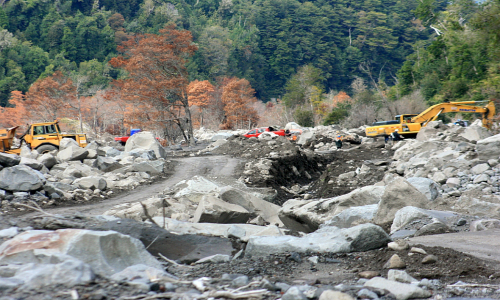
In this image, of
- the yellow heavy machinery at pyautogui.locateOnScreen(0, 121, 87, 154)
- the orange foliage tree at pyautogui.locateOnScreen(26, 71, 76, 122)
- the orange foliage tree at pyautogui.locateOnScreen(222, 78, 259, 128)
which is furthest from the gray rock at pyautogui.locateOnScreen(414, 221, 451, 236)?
the orange foliage tree at pyautogui.locateOnScreen(26, 71, 76, 122)

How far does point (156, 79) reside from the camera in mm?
33188

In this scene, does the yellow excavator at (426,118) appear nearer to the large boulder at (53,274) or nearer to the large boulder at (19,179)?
the large boulder at (19,179)

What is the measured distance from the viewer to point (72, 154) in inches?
653

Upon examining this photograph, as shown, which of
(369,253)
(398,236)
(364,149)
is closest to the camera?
(369,253)

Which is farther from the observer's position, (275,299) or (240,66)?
(240,66)

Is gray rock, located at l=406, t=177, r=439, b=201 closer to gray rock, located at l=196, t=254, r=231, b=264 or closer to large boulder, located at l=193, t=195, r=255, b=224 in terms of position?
large boulder, located at l=193, t=195, r=255, b=224

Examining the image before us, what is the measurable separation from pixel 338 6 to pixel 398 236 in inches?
5046

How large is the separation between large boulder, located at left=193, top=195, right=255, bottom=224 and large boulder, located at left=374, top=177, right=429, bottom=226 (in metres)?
2.59

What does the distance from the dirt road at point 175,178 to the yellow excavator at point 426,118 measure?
35.8 ft

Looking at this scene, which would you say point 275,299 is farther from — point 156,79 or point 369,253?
point 156,79

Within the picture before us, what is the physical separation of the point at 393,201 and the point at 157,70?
28698 millimetres

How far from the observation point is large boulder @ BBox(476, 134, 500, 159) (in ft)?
37.5

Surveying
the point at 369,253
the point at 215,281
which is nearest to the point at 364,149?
the point at 369,253

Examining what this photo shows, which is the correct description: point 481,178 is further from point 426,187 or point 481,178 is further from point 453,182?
point 426,187
